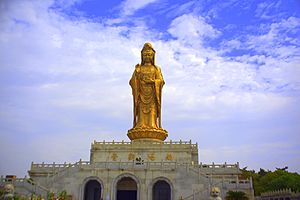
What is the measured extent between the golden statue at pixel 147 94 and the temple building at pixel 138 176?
11.1 ft

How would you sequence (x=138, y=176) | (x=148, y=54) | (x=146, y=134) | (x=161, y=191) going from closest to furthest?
(x=138, y=176)
(x=161, y=191)
(x=146, y=134)
(x=148, y=54)

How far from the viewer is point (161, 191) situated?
94.2 ft

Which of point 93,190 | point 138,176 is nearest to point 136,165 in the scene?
point 138,176

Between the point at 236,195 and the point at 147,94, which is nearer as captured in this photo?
the point at 236,195

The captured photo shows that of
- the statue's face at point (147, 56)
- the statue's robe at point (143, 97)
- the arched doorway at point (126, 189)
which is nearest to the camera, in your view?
the arched doorway at point (126, 189)

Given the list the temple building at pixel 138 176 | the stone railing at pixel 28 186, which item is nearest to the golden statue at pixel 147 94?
the temple building at pixel 138 176

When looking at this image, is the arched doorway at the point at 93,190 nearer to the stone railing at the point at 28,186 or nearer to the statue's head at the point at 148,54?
the stone railing at the point at 28,186

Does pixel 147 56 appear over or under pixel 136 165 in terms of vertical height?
over

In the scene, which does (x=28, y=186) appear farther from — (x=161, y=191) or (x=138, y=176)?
(x=161, y=191)

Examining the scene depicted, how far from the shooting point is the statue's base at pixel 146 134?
37125mm

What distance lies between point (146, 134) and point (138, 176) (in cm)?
921

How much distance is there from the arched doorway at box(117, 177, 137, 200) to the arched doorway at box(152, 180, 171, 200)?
1872mm

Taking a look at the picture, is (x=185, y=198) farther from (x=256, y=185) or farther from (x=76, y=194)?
(x=256, y=185)

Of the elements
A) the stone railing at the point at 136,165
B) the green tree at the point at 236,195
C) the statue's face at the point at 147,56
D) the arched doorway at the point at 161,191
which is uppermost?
the statue's face at the point at 147,56
